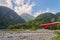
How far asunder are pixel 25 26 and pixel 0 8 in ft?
275

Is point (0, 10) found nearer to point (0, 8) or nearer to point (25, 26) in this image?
point (0, 8)

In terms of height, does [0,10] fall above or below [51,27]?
above

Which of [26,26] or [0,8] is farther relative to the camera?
[0,8]

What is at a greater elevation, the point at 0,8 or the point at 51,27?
the point at 0,8

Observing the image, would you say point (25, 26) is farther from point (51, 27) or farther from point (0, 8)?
point (0, 8)

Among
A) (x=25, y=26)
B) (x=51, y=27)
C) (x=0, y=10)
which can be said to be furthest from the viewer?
(x=0, y=10)

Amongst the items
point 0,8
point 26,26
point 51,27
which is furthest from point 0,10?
point 51,27

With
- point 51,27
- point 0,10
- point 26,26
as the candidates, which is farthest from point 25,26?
point 0,10

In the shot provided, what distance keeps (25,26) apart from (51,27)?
10.3m

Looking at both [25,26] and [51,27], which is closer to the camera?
[51,27]

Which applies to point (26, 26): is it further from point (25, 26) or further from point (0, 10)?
point (0, 10)

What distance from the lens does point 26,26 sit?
65.6 meters

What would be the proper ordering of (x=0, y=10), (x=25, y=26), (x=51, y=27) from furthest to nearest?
(x=0, y=10)
(x=25, y=26)
(x=51, y=27)

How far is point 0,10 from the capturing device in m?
141
